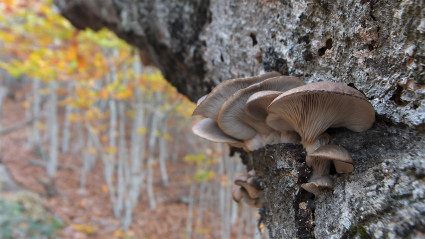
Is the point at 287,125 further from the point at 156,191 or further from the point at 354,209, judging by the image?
the point at 156,191

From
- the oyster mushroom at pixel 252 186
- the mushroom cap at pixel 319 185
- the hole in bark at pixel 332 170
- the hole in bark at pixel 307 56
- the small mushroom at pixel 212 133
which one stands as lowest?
the oyster mushroom at pixel 252 186

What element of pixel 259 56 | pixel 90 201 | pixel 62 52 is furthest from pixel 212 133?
pixel 90 201

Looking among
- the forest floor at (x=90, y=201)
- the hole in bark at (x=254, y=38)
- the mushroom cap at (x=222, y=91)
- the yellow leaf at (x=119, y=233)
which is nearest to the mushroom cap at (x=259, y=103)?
the mushroom cap at (x=222, y=91)

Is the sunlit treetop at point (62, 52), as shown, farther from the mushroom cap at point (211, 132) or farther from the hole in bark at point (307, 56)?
the hole in bark at point (307, 56)

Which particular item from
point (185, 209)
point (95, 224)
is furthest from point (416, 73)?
point (185, 209)

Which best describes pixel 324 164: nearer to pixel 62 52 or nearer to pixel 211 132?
pixel 211 132

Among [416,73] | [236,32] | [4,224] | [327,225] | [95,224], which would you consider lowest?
[95,224]
